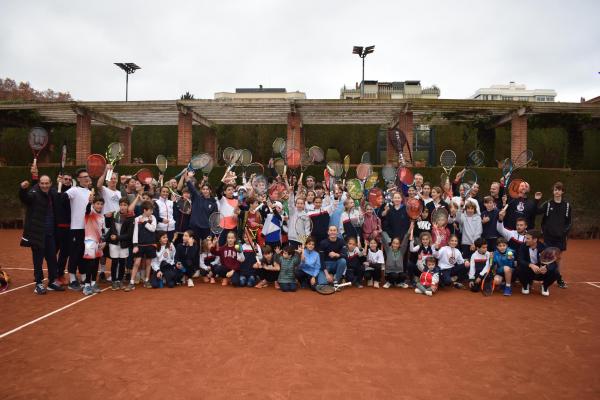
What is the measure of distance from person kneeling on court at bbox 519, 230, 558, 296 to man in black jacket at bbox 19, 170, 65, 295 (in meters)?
7.96

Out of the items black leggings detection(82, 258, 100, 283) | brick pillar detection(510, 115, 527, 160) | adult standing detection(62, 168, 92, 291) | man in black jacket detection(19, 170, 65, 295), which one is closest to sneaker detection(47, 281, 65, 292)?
man in black jacket detection(19, 170, 65, 295)

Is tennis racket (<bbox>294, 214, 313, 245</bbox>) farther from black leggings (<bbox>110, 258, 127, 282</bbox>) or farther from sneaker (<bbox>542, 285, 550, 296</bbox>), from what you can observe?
A: sneaker (<bbox>542, 285, 550, 296</bbox>)

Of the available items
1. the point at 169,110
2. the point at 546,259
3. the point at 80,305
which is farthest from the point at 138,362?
the point at 169,110

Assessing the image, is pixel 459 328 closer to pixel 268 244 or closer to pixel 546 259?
pixel 546 259

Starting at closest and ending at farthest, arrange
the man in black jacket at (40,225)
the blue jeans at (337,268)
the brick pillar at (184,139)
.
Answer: the man in black jacket at (40,225) < the blue jeans at (337,268) < the brick pillar at (184,139)

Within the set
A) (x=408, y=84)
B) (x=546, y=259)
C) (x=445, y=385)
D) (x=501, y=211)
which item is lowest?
(x=445, y=385)

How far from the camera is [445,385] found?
11.8 ft

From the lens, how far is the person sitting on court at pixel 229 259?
23.7 feet

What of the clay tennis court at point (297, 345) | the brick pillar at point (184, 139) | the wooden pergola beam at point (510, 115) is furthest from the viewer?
the brick pillar at point (184, 139)

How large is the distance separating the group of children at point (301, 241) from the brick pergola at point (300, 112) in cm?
793

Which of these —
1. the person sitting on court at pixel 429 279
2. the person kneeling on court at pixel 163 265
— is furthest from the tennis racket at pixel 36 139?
the person sitting on court at pixel 429 279

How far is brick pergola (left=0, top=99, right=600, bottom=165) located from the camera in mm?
15625

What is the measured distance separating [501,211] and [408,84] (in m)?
57.5

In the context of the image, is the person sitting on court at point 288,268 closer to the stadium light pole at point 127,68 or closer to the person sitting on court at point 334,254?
the person sitting on court at point 334,254
